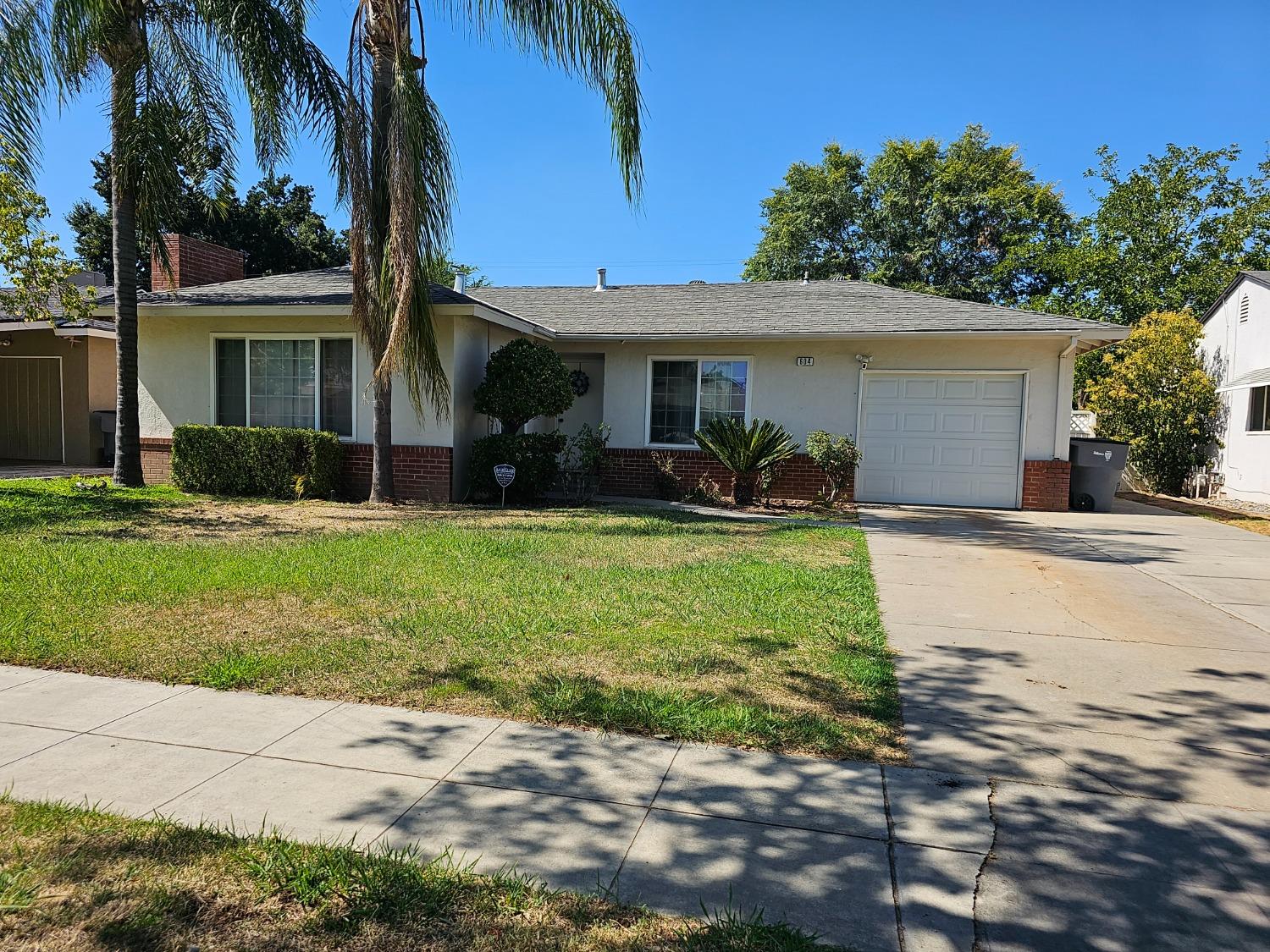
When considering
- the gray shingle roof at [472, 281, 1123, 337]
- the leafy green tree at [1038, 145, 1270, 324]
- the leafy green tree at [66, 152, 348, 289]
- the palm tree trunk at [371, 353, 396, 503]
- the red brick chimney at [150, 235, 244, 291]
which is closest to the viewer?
the palm tree trunk at [371, 353, 396, 503]

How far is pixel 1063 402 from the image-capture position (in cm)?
1312

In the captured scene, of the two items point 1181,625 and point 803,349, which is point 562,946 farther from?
point 803,349

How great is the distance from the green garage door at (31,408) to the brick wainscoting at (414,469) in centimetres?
891

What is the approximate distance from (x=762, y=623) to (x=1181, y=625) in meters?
3.11

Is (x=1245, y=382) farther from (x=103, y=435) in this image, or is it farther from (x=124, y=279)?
(x=103, y=435)

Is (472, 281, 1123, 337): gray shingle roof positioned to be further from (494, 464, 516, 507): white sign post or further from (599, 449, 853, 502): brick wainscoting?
(494, 464, 516, 507): white sign post

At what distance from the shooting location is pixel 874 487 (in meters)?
14.0

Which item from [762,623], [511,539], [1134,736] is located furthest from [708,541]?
[1134,736]

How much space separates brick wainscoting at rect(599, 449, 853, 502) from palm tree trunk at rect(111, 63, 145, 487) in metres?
7.36

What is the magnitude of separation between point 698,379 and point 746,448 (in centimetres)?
219

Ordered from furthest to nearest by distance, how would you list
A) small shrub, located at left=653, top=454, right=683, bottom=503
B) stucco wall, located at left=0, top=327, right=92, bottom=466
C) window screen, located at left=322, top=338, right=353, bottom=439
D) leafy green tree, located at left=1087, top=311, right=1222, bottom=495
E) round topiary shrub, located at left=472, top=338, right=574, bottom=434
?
1. leafy green tree, located at left=1087, top=311, right=1222, bottom=495
2. stucco wall, located at left=0, top=327, right=92, bottom=466
3. small shrub, located at left=653, top=454, right=683, bottom=503
4. window screen, located at left=322, top=338, right=353, bottom=439
5. round topiary shrub, located at left=472, top=338, right=574, bottom=434

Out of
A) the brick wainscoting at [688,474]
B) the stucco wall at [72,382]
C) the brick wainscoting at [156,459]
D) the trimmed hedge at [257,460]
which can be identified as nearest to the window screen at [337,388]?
the trimmed hedge at [257,460]

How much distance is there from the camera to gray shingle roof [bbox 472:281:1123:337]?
1294 cm

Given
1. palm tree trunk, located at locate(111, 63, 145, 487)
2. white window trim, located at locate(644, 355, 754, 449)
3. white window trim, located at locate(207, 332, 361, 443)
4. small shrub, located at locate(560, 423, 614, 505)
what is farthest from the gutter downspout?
palm tree trunk, located at locate(111, 63, 145, 487)
